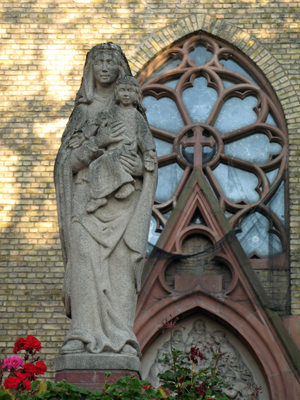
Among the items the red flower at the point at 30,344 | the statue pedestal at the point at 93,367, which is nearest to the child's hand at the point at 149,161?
the statue pedestal at the point at 93,367

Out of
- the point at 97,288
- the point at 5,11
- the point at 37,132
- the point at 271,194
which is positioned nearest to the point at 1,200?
the point at 37,132

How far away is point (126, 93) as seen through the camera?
5027 millimetres

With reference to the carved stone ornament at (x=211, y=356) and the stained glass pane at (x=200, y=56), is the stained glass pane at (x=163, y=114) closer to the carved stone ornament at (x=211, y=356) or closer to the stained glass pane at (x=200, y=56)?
the stained glass pane at (x=200, y=56)

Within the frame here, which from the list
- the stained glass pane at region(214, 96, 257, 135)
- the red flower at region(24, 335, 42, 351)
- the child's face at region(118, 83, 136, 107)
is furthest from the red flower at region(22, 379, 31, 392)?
the stained glass pane at region(214, 96, 257, 135)

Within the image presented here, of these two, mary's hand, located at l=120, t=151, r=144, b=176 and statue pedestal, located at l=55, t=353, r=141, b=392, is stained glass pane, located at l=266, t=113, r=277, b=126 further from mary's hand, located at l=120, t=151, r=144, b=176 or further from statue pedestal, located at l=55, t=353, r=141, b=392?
statue pedestal, located at l=55, t=353, r=141, b=392

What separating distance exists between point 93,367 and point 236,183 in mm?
6252

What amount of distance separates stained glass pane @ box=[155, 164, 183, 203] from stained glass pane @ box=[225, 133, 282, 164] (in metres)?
0.80

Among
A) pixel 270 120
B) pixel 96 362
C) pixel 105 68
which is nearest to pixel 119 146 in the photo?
pixel 105 68

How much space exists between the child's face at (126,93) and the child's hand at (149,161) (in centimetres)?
42

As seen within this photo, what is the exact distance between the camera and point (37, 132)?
10086 mm

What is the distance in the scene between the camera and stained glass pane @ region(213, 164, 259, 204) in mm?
10164

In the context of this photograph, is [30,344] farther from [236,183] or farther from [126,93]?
[236,183]

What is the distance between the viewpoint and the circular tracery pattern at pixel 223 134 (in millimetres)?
9844

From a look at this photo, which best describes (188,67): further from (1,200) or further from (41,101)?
(1,200)
